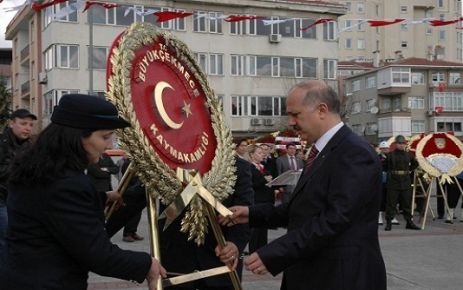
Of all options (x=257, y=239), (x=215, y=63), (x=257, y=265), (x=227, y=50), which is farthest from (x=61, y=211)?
(x=227, y=50)

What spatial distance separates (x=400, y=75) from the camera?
66.0 m

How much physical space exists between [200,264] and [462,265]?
607cm

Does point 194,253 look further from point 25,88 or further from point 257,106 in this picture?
point 25,88

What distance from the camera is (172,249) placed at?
4.30 meters

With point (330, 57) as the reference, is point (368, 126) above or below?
below

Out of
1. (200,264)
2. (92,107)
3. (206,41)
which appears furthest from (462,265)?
(206,41)

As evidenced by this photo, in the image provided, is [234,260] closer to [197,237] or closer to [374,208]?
[197,237]

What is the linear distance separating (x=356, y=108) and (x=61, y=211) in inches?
2881

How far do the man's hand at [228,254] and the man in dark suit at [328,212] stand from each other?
1.79ft

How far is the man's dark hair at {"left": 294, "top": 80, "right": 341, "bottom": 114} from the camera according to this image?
3.35 meters

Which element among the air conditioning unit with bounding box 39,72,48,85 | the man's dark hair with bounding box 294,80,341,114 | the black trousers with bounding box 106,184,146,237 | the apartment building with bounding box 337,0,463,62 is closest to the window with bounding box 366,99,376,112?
the apartment building with bounding box 337,0,463,62

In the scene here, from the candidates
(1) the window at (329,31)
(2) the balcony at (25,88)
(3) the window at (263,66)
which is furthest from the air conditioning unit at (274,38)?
(2) the balcony at (25,88)

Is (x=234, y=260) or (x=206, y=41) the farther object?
(x=206, y=41)

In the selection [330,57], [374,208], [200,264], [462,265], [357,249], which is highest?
[330,57]
